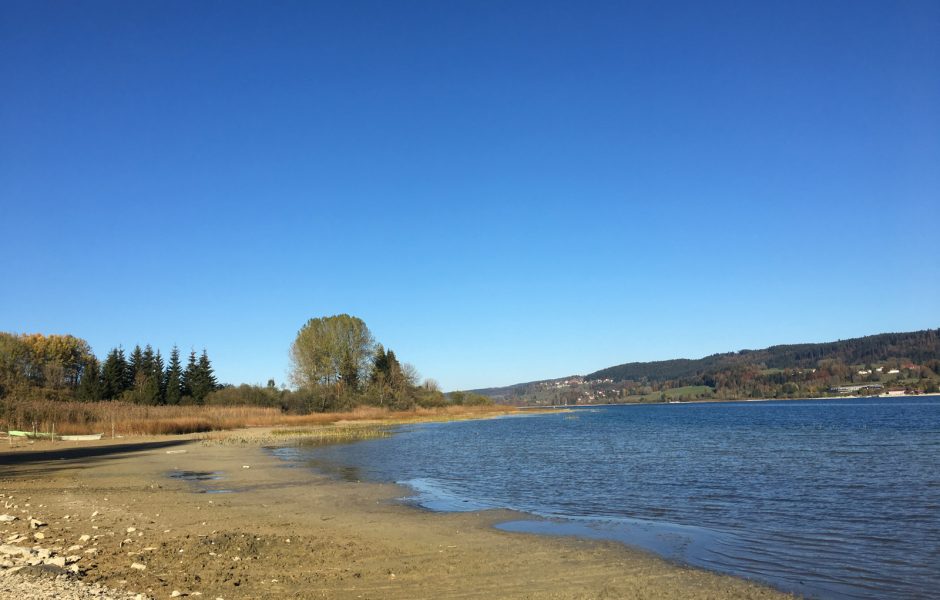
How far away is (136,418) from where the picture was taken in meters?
52.4

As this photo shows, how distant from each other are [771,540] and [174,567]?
39.1 feet

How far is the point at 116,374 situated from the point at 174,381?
282 inches

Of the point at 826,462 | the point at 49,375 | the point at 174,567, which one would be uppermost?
the point at 49,375

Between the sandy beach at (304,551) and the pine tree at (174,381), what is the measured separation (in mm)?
67411

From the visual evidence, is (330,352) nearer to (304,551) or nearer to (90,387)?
(90,387)

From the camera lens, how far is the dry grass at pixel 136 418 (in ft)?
150

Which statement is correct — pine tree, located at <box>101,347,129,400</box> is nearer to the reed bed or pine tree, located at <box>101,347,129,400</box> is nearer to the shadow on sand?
the reed bed

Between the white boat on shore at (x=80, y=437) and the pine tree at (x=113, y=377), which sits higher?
the pine tree at (x=113, y=377)

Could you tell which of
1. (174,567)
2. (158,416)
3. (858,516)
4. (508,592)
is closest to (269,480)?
(174,567)

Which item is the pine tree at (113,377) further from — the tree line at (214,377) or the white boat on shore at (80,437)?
the white boat on shore at (80,437)

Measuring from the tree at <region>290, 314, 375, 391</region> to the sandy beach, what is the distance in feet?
230

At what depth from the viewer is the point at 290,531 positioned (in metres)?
13.9

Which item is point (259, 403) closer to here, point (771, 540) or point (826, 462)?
point (826, 462)

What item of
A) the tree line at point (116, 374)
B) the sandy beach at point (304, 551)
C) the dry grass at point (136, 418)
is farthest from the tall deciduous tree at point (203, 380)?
the sandy beach at point (304, 551)
